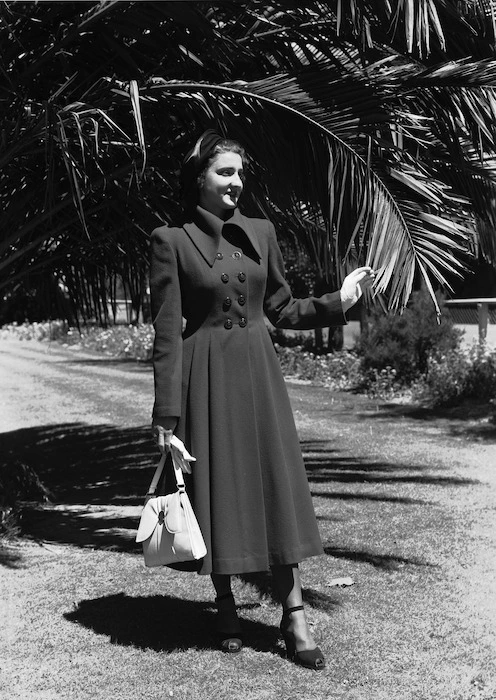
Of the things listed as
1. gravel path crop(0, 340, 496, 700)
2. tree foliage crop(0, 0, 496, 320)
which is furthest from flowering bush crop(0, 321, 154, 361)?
tree foliage crop(0, 0, 496, 320)

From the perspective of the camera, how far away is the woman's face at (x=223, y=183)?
3793mm

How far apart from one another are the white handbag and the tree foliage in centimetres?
158

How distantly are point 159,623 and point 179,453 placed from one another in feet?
3.04

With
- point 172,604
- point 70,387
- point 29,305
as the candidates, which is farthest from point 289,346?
point 172,604

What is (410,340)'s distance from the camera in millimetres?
12055

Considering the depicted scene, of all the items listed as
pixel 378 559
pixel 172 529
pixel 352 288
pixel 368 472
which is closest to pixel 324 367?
pixel 368 472

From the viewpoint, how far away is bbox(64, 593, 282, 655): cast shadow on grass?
3.95 m

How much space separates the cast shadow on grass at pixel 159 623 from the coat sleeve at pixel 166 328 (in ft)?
3.15

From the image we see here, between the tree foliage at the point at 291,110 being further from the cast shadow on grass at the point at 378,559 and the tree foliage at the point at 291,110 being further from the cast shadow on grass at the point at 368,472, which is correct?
the cast shadow on grass at the point at 368,472

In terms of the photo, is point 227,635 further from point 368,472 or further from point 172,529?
point 368,472

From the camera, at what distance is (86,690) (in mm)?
3529

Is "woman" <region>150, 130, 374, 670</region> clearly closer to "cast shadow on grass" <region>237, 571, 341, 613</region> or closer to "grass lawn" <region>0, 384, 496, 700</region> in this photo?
"grass lawn" <region>0, 384, 496, 700</region>

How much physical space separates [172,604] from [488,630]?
4.52 feet

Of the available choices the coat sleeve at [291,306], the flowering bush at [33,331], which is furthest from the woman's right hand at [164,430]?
the flowering bush at [33,331]
